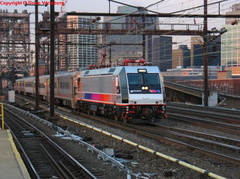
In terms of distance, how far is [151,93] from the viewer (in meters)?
19.2

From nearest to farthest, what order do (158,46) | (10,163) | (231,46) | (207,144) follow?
(10,163)
(207,144)
(158,46)
(231,46)

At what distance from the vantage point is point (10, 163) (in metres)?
9.66

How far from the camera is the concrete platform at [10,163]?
8.39m

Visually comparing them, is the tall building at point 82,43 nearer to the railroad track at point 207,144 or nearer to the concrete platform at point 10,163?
the railroad track at point 207,144

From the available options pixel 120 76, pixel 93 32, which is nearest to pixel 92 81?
pixel 120 76

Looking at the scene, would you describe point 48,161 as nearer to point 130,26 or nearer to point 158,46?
point 130,26

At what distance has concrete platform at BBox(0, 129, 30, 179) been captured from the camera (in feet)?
27.5

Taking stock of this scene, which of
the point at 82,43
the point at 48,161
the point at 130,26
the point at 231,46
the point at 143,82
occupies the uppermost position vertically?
the point at 231,46

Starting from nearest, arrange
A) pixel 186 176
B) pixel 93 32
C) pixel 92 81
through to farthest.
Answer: pixel 186 176, pixel 92 81, pixel 93 32

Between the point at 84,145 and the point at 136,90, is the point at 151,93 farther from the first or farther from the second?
the point at 84,145

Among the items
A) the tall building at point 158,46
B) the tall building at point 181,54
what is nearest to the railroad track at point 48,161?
the tall building at point 158,46

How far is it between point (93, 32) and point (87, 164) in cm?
2290

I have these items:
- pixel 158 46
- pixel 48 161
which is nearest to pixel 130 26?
pixel 158 46

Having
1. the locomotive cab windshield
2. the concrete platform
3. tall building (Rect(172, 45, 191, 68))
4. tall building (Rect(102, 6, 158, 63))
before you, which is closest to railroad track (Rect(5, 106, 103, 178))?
the concrete platform
